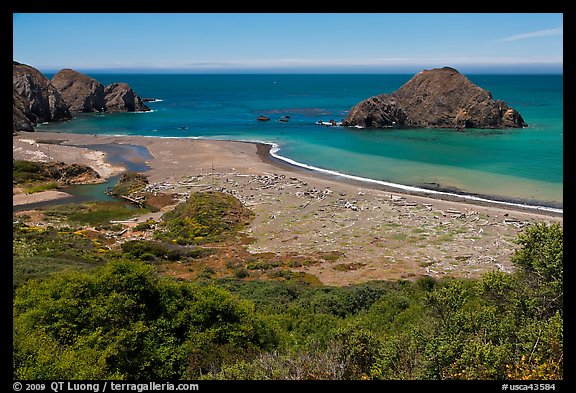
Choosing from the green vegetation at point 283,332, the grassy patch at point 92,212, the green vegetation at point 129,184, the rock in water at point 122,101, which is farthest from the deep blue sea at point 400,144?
the green vegetation at point 283,332

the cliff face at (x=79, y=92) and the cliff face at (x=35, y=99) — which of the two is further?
the cliff face at (x=79, y=92)

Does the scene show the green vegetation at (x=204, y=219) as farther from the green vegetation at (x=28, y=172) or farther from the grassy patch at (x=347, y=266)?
the green vegetation at (x=28, y=172)

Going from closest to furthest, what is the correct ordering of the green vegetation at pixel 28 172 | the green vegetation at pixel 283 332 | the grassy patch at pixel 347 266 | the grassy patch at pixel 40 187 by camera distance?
1. the green vegetation at pixel 283 332
2. the grassy patch at pixel 347 266
3. the grassy patch at pixel 40 187
4. the green vegetation at pixel 28 172

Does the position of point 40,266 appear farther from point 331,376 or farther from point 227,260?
point 331,376

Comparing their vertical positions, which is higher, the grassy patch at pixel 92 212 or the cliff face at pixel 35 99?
the cliff face at pixel 35 99

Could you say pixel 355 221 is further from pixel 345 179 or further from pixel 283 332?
pixel 283 332

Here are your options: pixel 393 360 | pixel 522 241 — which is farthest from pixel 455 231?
pixel 393 360
